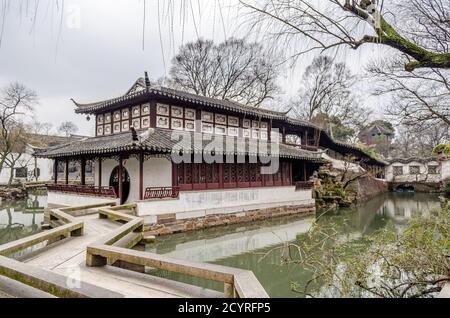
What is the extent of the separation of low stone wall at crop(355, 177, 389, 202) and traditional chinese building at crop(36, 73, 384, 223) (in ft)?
19.9

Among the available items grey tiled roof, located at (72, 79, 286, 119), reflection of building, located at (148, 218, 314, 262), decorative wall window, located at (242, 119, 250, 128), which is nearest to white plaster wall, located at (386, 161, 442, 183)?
decorative wall window, located at (242, 119, 250, 128)

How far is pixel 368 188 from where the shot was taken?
886 inches

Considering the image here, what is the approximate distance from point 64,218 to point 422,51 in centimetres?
660

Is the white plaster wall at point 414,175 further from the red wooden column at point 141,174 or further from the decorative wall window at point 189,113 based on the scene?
the red wooden column at point 141,174

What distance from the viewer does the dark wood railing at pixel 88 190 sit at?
10.7 meters

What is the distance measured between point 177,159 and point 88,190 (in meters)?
3.81

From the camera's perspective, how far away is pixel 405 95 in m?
5.12

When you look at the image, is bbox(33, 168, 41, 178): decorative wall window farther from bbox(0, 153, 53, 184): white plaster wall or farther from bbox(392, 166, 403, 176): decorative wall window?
bbox(392, 166, 403, 176): decorative wall window

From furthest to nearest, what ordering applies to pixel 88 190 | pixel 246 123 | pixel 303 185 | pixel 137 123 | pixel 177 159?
pixel 303 185 < pixel 246 123 < pixel 137 123 < pixel 88 190 < pixel 177 159

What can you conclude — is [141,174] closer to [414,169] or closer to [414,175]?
[414,175]

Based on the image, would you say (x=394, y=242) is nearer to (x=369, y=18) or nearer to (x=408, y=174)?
(x=369, y=18)

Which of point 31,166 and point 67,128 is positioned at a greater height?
point 67,128
